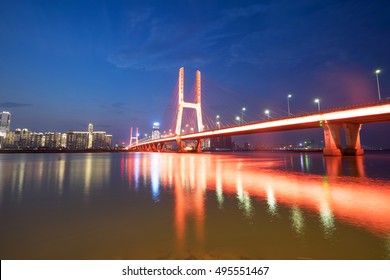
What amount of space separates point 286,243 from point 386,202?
563cm

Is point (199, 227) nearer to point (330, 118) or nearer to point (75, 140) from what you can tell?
point (330, 118)

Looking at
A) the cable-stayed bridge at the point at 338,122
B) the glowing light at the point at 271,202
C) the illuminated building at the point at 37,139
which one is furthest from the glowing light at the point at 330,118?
the illuminated building at the point at 37,139

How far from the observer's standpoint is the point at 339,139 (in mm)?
40719

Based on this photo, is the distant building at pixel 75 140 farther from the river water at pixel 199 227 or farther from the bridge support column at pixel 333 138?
Result: the river water at pixel 199 227

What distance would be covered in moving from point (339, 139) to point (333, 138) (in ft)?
6.42

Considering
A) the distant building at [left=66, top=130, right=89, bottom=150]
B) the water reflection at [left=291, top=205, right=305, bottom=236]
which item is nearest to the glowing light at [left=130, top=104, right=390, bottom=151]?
the water reflection at [left=291, top=205, right=305, bottom=236]

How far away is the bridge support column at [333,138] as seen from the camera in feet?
131

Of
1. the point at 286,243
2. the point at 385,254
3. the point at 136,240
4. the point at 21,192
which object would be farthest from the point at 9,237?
the point at 385,254

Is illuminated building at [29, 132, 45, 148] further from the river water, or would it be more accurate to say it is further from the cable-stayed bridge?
the river water

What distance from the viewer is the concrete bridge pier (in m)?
39.9

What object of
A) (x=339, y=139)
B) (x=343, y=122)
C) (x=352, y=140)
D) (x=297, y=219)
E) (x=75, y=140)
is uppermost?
(x=75, y=140)

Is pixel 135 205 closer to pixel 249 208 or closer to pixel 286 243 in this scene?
pixel 249 208

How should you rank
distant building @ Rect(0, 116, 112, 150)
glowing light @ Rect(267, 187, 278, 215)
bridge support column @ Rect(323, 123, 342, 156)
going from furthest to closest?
distant building @ Rect(0, 116, 112, 150)
bridge support column @ Rect(323, 123, 342, 156)
glowing light @ Rect(267, 187, 278, 215)

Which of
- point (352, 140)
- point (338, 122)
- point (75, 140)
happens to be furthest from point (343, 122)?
point (75, 140)
